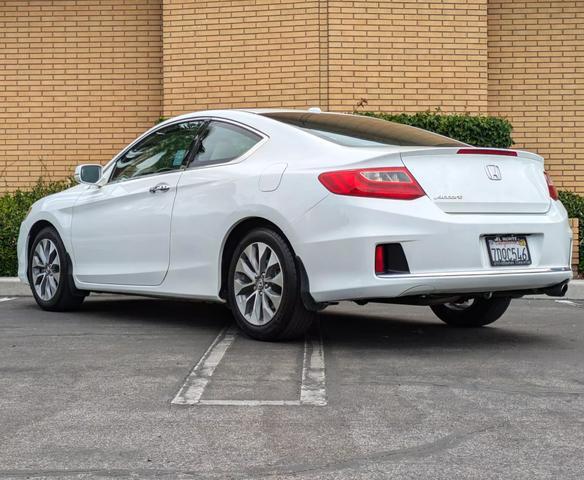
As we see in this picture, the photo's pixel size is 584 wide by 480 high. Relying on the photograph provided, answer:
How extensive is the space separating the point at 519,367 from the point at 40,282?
181 inches

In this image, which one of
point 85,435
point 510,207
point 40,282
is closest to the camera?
point 85,435

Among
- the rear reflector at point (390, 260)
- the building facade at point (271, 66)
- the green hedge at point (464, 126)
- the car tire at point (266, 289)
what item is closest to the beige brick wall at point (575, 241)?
the green hedge at point (464, 126)

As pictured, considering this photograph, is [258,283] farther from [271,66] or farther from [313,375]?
[271,66]

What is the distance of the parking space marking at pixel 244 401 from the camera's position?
5176 millimetres

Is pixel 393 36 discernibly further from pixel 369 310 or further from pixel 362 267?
pixel 362 267

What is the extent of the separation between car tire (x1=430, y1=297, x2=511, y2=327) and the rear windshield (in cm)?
127

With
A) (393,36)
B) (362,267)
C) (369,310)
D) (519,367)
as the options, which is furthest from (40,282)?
(393,36)

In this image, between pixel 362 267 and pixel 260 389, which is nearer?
pixel 260 389

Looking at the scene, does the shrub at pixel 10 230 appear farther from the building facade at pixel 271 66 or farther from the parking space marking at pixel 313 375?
the parking space marking at pixel 313 375

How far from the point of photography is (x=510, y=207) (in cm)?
692

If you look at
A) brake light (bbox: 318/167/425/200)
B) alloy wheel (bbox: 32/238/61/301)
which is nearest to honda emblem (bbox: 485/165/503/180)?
brake light (bbox: 318/167/425/200)

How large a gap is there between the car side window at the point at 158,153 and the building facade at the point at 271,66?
5.02m

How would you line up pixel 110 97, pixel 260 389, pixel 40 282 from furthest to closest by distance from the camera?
pixel 110 97
pixel 40 282
pixel 260 389

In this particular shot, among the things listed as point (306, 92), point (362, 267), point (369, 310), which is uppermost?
point (306, 92)
